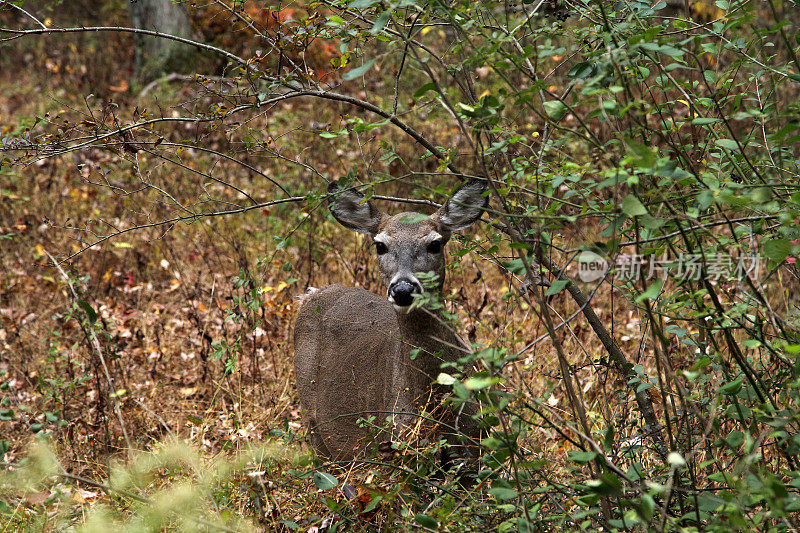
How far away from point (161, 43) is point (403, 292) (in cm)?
1217

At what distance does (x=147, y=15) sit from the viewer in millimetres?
13625

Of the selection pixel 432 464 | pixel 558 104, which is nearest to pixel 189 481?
pixel 432 464

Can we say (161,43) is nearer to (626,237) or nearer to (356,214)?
(356,214)

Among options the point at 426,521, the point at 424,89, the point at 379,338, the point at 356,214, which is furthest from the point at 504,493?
the point at 356,214

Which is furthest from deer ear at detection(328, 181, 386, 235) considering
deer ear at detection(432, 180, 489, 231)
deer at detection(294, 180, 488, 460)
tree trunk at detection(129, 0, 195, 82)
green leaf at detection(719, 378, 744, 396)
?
tree trunk at detection(129, 0, 195, 82)

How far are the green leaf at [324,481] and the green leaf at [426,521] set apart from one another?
17.3 inches

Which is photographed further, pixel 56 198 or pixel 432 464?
pixel 56 198

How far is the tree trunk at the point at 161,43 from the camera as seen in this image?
13.6 metres

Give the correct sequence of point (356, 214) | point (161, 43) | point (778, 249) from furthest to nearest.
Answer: point (161, 43) → point (356, 214) → point (778, 249)

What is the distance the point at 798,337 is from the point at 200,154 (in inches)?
354

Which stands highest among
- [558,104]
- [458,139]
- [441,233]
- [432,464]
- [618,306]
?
[558,104]

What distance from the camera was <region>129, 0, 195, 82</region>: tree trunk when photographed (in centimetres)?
1362

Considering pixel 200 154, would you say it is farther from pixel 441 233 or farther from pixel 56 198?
pixel 441 233

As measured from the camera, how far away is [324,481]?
3066mm
